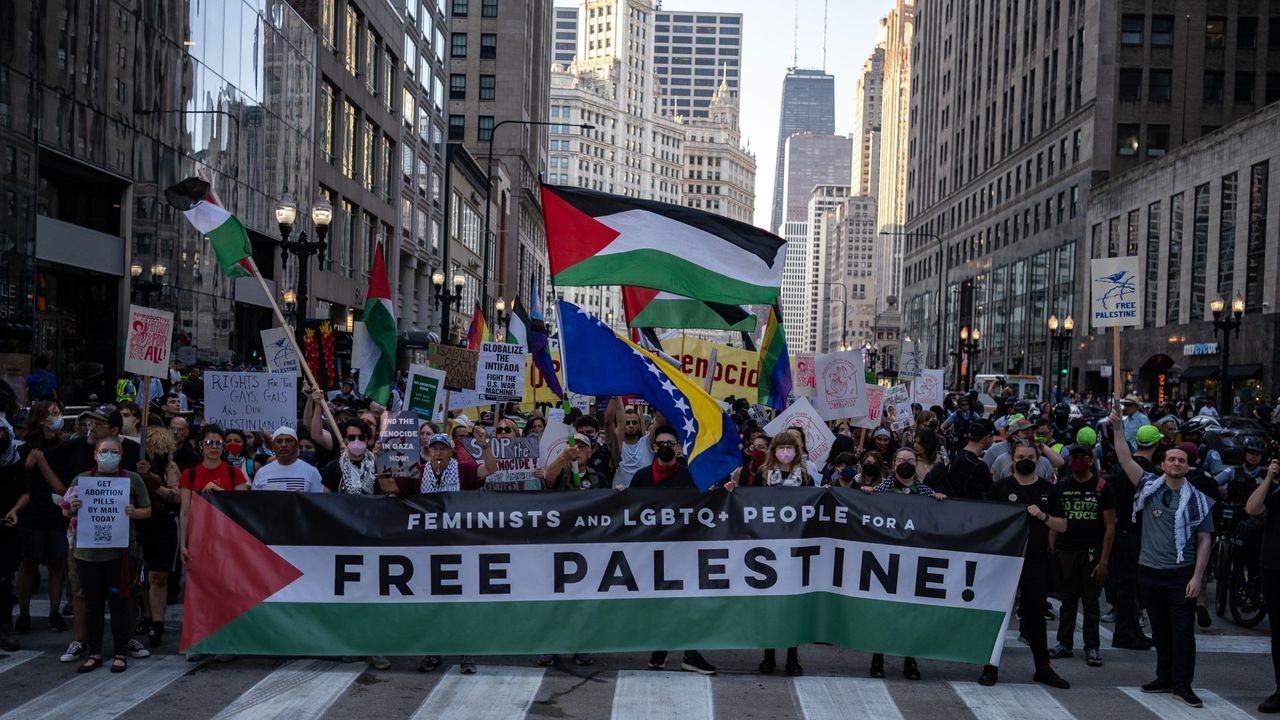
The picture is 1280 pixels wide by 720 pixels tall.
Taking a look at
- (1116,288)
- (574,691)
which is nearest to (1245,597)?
(1116,288)

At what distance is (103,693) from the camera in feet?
25.9

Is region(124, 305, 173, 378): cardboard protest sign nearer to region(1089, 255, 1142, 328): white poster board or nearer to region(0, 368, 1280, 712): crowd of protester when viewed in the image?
region(0, 368, 1280, 712): crowd of protester

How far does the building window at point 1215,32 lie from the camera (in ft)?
202

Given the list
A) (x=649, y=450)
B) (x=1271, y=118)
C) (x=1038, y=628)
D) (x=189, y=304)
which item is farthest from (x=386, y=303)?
(x=1271, y=118)

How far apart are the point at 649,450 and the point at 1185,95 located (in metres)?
61.4

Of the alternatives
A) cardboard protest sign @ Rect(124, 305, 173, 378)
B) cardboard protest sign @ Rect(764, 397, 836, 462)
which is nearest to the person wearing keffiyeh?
cardboard protest sign @ Rect(764, 397, 836, 462)

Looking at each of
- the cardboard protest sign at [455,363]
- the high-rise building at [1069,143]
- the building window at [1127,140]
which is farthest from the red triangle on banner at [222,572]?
the building window at [1127,140]

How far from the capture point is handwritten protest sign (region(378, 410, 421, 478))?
10.4 metres

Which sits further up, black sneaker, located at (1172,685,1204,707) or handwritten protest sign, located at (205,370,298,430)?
handwritten protest sign, located at (205,370,298,430)

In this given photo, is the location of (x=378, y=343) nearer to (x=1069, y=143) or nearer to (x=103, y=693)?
(x=103, y=693)

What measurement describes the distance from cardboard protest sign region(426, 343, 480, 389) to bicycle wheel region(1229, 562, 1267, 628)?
918cm

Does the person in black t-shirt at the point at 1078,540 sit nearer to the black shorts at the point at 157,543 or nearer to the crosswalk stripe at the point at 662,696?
the crosswalk stripe at the point at 662,696

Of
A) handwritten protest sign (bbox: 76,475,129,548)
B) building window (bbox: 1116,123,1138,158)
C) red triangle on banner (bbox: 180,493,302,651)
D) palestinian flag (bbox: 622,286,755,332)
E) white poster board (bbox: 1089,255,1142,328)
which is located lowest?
red triangle on banner (bbox: 180,493,302,651)

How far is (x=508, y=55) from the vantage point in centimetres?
8894
